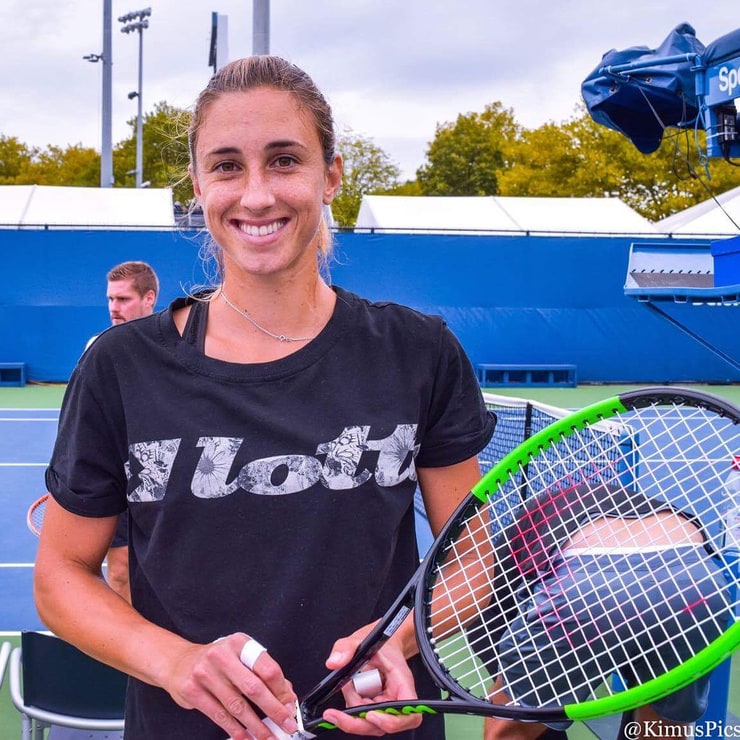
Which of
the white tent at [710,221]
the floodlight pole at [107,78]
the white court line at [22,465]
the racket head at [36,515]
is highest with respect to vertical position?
the floodlight pole at [107,78]

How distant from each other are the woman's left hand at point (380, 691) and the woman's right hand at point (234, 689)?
0.08 m

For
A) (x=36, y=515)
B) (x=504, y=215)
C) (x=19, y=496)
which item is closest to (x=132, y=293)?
(x=36, y=515)

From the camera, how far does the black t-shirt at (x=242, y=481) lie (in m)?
1.45

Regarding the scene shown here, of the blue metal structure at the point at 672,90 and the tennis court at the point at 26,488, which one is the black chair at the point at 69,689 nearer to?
the tennis court at the point at 26,488

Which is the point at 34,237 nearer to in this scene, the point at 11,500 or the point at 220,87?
the point at 11,500

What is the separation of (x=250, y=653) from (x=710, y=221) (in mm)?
16479

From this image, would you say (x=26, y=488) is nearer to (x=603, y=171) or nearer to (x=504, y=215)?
(x=504, y=215)

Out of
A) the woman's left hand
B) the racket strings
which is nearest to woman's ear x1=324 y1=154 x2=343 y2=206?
the racket strings

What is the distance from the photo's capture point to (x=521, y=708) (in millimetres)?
1386

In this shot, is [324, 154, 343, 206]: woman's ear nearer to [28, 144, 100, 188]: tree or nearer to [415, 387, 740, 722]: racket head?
[415, 387, 740, 722]: racket head

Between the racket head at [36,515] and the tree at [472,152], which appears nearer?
the racket head at [36,515]

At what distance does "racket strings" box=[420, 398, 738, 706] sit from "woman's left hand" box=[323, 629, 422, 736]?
0.13 metres

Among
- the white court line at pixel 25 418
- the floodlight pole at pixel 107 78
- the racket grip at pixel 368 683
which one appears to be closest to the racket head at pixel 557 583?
the racket grip at pixel 368 683

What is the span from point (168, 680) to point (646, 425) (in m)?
1.04
